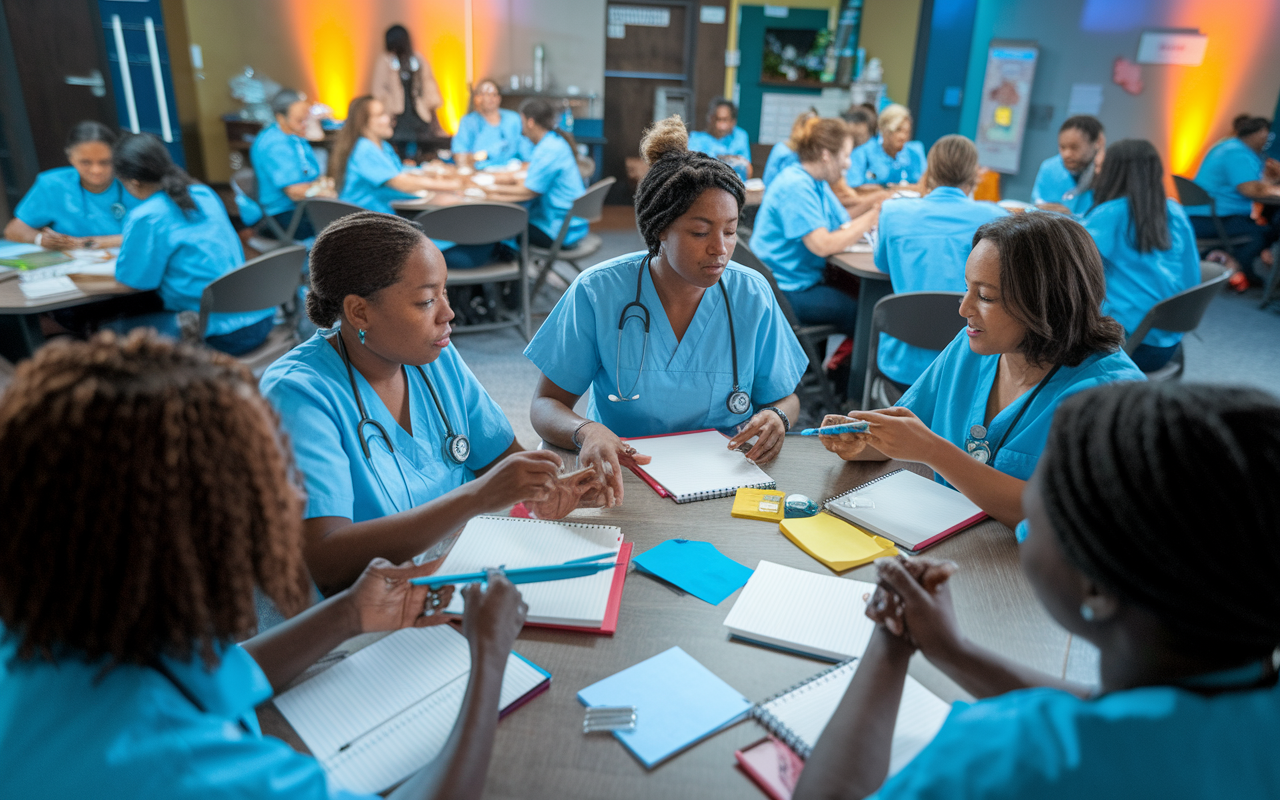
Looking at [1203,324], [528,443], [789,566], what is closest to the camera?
[789,566]

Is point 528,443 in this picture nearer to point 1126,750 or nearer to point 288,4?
point 1126,750

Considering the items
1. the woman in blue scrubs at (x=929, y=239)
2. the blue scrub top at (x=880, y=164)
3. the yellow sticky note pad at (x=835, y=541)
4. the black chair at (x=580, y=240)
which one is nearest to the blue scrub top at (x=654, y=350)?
the yellow sticky note pad at (x=835, y=541)

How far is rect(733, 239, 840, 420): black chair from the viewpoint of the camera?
295 centimetres

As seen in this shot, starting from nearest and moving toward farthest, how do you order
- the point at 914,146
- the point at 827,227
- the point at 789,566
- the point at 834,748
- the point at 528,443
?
the point at 834,748
the point at 789,566
the point at 528,443
the point at 827,227
the point at 914,146

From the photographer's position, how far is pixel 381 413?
55.1 inches

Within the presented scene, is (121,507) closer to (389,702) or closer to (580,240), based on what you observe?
(389,702)

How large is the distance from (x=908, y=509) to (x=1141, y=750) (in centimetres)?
79

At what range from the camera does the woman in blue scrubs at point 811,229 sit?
3.51 metres

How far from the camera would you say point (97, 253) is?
3.16 metres

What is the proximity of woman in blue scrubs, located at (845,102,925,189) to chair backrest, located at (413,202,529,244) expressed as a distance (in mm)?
3144

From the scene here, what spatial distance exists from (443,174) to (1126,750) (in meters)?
5.07

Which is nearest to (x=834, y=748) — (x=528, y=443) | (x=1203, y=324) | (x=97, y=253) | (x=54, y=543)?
(x=54, y=543)

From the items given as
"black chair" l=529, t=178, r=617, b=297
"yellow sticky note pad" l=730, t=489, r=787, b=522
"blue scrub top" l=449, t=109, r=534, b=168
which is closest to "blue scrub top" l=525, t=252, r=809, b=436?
"yellow sticky note pad" l=730, t=489, r=787, b=522

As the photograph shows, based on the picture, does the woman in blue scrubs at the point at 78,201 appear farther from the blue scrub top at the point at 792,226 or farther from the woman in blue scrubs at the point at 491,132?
the woman in blue scrubs at the point at 491,132
